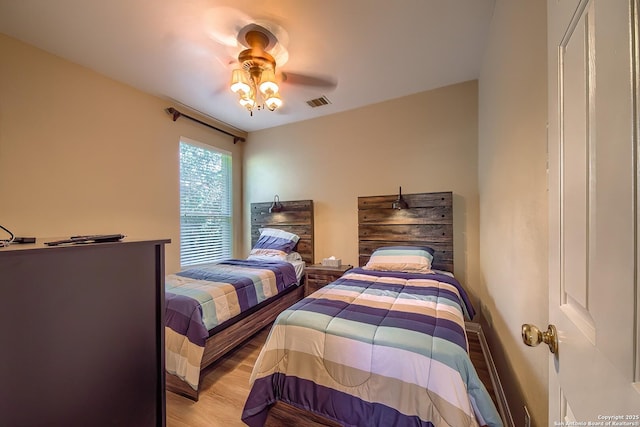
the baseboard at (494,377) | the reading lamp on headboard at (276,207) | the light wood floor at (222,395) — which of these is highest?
the reading lamp on headboard at (276,207)

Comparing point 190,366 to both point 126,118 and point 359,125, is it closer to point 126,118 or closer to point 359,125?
point 126,118

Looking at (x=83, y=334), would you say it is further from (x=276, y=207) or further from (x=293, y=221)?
(x=276, y=207)

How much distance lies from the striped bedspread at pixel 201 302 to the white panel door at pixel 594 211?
6.63 ft

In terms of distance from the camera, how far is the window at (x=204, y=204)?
3.36 metres

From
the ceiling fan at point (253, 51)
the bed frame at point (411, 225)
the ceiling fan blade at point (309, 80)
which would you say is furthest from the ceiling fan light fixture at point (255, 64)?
the bed frame at point (411, 225)

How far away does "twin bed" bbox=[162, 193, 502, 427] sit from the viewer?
1.08 meters

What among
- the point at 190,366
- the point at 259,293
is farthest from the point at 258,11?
the point at 190,366

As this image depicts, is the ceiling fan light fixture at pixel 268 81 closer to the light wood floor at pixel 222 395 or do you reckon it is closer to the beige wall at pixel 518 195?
the beige wall at pixel 518 195

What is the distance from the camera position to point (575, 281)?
0.53 meters

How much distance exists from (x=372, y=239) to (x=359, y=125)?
1.61 meters

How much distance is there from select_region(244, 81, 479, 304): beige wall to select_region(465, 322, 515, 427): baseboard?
18.2 inches

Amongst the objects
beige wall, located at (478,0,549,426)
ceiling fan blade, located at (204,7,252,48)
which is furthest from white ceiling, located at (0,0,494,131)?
beige wall, located at (478,0,549,426)

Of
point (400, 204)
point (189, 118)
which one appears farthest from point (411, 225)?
point (189, 118)

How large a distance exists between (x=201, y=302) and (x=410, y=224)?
241cm
